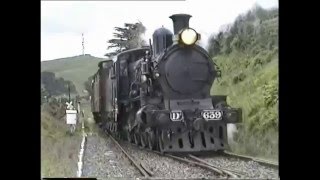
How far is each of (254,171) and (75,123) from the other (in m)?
1.78

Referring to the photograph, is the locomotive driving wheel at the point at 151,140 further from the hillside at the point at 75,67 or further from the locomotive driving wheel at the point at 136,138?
the hillside at the point at 75,67

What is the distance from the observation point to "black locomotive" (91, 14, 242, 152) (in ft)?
16.9

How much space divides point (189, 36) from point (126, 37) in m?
0.66

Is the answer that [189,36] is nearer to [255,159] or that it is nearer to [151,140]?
[151,140]

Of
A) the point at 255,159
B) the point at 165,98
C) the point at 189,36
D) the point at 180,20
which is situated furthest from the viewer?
the point at 165,98

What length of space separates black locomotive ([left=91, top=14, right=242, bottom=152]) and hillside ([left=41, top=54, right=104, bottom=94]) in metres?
0.13

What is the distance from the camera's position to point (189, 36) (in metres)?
5.11

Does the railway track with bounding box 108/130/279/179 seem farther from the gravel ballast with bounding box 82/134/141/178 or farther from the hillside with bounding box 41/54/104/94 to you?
the hillside with bounding box 41/54/104/94

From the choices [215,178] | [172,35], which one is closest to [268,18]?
[172,35]

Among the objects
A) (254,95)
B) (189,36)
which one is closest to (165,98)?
(189,36)

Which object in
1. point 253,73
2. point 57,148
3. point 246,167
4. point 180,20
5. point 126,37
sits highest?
point 180,20
